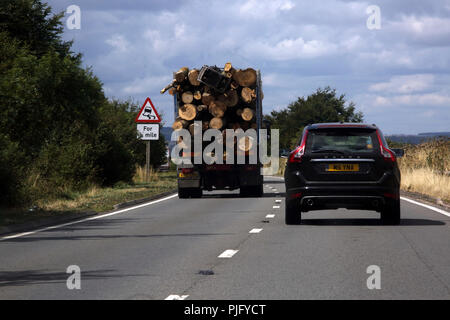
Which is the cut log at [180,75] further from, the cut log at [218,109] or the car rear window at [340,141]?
the car rear window at [340,141]

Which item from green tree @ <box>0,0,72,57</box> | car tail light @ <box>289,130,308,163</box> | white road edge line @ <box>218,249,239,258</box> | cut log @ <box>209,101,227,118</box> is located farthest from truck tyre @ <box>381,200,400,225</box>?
green tree @ <box>0,0,72,57</box>

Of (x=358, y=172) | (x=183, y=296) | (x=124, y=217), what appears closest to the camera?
(x=183, y=296)

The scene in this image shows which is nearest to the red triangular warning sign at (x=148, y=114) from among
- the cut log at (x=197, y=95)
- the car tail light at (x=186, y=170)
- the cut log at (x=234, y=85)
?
the cut log at (x=197, y=95)

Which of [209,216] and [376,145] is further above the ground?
[376,145]

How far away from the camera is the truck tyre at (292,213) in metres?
15.4

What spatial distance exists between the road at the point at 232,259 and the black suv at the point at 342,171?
0.51 m

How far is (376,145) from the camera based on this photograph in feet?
50.0

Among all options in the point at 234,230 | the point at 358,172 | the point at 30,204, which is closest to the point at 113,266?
the point at 234,230

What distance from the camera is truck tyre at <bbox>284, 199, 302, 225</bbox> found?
15.4m

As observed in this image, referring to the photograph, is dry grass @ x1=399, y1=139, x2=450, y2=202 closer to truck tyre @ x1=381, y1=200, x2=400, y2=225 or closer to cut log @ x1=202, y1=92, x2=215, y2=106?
cut log @ x1=202, y1=92, x2=215, y2=106

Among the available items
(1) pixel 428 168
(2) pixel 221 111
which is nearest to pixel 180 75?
(2) pixel 221 111
